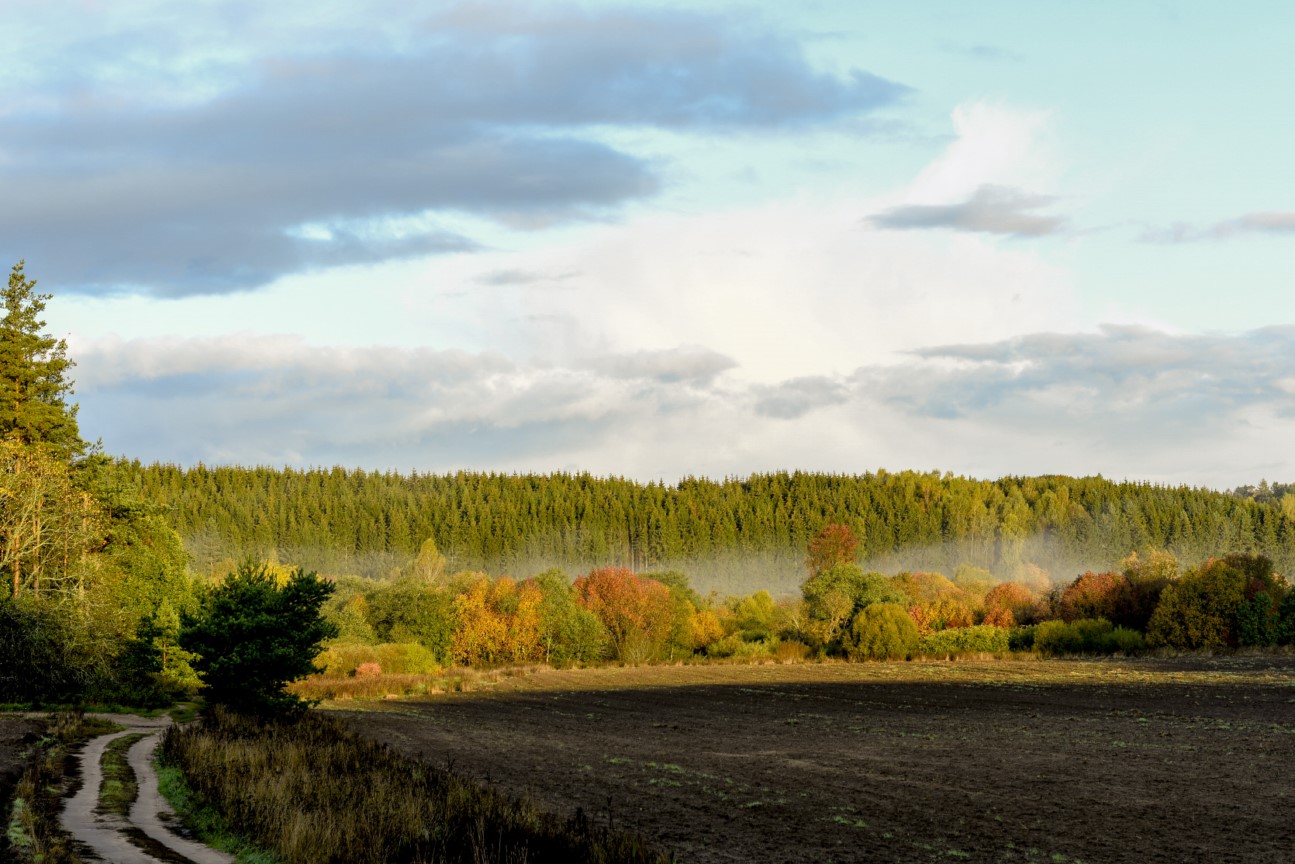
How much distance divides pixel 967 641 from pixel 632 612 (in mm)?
33179

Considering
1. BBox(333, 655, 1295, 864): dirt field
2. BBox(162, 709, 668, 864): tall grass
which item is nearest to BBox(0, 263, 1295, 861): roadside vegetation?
BBox(162, 709, 668, 864): tall grass

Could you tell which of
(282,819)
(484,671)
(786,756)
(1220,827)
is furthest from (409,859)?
(484,671)

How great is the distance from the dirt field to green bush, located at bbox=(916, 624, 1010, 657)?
106ft

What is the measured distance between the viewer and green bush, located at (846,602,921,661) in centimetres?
10619

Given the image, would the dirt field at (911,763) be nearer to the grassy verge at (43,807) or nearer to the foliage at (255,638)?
the foliage at (255,638)

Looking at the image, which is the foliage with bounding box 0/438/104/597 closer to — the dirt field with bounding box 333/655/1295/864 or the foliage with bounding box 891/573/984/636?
the dirt field with bounding box 333/655/1295/864

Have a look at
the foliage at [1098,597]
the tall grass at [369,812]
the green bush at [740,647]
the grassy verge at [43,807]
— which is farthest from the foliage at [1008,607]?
the grassy verge at [43,807]

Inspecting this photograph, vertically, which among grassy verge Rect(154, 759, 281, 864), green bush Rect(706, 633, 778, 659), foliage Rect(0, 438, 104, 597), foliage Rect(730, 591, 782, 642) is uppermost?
foliage Rect(0, 438, 104, 597)

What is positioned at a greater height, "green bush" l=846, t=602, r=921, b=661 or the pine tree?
the pine tree

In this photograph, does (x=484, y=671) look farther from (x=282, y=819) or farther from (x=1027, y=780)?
(x=282, y=819)

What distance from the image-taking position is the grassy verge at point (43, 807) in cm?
1845

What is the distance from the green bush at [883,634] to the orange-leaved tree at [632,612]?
810 inches

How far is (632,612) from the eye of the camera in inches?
4646

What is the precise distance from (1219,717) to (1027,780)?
21.6 metres
